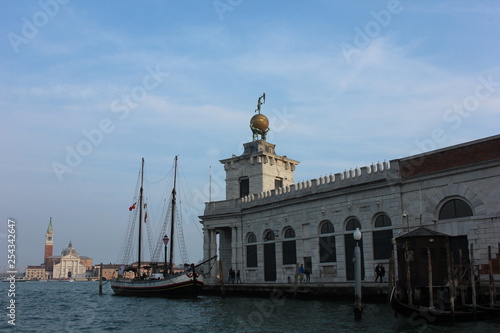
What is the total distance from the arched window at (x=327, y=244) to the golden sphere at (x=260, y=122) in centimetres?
1505

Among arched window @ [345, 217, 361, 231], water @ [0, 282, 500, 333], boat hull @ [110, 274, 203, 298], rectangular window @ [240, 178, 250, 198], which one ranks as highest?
rectangular window @ [240, 178, 250, 198]

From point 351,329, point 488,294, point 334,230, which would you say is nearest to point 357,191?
point 334,230

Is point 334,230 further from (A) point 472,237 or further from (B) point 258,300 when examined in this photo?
(A) point 472,237

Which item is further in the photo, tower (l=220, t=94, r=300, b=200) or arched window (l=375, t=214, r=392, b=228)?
tower (l=220, t=94, r=300, b=200)

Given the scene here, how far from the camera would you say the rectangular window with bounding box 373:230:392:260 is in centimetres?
2845

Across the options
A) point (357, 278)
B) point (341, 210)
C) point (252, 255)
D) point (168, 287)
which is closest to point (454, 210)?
point (341, 210)

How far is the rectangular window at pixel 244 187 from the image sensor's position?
43562 mm

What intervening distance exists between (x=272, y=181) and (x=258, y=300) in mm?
13961

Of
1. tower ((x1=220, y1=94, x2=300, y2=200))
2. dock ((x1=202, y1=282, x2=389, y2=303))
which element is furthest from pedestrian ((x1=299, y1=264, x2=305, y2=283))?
tower ((x1=220, y1=94, x2=300, y2=200))

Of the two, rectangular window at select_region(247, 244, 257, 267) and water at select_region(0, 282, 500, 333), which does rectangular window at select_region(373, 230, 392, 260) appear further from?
rectangular window at select_region(247, 244, 257, 267)

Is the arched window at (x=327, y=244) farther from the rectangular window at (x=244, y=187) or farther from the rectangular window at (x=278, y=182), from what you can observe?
the rectangular window at (x=244, y=187)

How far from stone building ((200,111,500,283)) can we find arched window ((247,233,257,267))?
0.08m

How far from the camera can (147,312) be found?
1103 inches

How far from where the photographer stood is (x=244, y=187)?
→ 144ft
